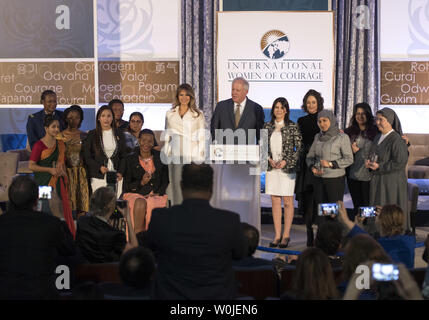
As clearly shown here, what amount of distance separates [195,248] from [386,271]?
0.79 metres

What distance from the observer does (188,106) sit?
215 inches

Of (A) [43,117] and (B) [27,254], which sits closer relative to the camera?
(B) [27,254]

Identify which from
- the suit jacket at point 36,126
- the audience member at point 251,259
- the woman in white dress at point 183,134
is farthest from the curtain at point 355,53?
the audience member at point 251,259

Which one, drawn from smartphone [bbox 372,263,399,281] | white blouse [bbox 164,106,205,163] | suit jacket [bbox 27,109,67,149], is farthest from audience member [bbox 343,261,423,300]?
suit jacket [bbox 27,109,67,149]

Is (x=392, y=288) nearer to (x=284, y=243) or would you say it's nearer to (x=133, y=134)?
(x=284, y=243)

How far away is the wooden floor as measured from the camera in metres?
5.46

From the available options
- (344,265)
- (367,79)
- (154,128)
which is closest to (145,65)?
(154,128)

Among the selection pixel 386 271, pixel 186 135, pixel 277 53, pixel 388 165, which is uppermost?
pixel 277 53

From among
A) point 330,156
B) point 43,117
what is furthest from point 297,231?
point 43,117

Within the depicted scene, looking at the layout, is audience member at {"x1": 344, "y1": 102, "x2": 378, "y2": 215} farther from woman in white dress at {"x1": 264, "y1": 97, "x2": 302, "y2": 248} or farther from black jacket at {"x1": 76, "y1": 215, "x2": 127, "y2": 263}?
black jacket at {"x1": 76, "y1": 215, "x2": 127, "y2": 263}

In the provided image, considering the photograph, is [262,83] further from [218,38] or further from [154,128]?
[154,128]

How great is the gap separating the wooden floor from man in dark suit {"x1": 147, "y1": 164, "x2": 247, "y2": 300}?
113 inches

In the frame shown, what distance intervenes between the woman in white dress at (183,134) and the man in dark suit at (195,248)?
9.33 feet

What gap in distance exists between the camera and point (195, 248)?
96.6 inches
